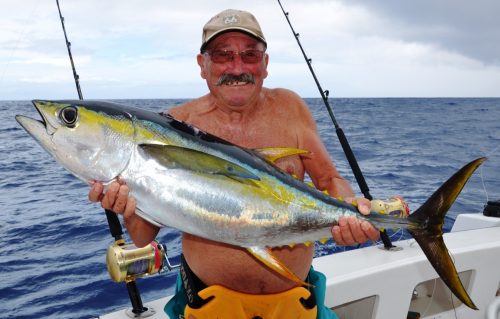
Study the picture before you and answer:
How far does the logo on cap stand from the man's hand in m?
1.12

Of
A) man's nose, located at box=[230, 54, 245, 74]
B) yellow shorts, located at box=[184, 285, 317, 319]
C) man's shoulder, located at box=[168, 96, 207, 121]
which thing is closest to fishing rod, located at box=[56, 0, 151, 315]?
yellow shorts, located at box=[184, 285, 317, 319]

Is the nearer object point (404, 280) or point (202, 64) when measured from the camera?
point (202, 64)

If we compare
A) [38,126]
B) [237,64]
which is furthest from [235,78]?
[38,126]

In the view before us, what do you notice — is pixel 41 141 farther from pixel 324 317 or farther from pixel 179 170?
pixel 324 317

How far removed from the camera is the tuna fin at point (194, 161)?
1.83 m

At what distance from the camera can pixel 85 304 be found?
4820mm

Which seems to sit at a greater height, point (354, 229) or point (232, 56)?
point (232, 56)

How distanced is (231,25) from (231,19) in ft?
0.18

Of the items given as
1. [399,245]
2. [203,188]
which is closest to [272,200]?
[203,188]

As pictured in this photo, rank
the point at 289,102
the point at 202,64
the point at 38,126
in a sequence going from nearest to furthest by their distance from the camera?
the point at 38,126 < the point at 202,64 < the point at 289,102

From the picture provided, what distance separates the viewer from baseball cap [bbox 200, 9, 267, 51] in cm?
236

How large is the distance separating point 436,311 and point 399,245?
25.9 inches

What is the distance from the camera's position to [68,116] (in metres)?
1.83

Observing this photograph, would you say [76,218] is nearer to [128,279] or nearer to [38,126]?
[128,279]
